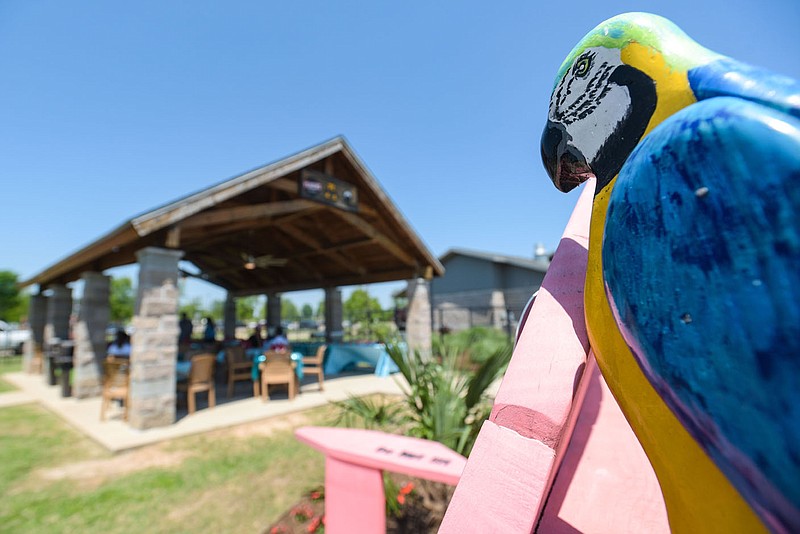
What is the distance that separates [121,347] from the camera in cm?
710

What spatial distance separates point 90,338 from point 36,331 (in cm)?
627

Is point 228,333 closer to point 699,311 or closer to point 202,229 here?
point 202,229

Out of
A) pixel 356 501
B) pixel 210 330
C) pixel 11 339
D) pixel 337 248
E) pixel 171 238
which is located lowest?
pixel 11 339

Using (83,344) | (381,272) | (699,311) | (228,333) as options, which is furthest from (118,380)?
(228,333)

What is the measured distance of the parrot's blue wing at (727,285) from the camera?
41 cm

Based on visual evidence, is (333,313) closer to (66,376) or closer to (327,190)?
(327,190)

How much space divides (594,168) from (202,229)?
328 inches

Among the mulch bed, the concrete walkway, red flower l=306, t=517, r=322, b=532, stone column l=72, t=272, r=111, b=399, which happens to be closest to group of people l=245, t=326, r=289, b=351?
the concrete walkway

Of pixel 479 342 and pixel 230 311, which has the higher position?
pixel 230 311

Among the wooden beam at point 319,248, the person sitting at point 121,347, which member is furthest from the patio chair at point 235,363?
the wooden beam at point 319,248

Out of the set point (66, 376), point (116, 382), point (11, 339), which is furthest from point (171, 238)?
point (11, 339)

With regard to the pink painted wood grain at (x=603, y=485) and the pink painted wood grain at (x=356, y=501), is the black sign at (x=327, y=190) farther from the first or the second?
the pink painted wood grain at (x=603, y=485)

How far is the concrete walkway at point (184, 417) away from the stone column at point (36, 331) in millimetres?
1789

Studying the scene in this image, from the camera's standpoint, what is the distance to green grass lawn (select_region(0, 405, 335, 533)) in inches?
122
